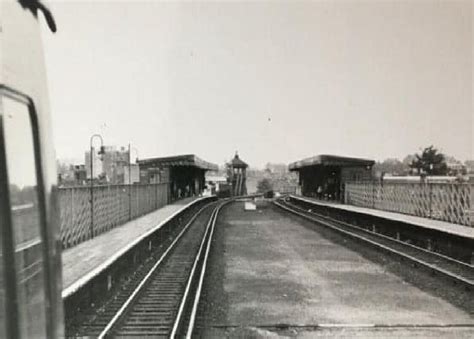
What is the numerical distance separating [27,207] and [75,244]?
42.6ft

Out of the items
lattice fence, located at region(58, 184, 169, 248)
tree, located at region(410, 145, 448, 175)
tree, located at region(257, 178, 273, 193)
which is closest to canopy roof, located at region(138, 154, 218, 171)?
lattice fence, located at region(58, 184, 169, 248)

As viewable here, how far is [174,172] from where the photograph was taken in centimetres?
4353

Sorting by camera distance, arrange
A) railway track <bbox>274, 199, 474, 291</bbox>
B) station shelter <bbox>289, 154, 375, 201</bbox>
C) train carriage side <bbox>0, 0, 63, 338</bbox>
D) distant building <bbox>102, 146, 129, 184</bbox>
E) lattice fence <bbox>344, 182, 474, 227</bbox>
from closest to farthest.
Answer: train carriage side <bbox>0, 0, 63, 338</bbox> → railway track <bbox>274, 199, 474, 291</bbox> → lattice fence <bbox>344, 182, 474, 227</bbox> → station shelter <bbox>289, 154, 375, 201</bbox> → distant building <bbox>102, 146, 129, 184</bbox>

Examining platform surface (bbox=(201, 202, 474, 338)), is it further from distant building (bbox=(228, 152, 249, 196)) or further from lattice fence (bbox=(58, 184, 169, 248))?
distant building (bbox=(228, 152, 249, 196))

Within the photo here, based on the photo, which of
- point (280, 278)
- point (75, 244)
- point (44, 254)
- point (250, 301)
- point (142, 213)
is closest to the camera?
point (44, 254)

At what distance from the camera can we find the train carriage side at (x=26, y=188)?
1979 mm

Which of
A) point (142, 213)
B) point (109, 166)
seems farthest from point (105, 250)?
point (109, 166)

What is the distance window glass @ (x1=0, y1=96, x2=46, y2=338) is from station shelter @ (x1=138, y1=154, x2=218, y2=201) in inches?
1343

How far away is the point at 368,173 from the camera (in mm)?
39844

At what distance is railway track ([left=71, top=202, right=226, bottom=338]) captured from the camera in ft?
25.5

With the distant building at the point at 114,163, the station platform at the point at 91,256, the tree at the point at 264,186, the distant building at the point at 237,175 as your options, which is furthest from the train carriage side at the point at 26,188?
the tree at the point at 264,186

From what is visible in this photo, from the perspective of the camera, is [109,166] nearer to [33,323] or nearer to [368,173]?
[368,173]

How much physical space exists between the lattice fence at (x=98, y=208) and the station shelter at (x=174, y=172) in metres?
9.38

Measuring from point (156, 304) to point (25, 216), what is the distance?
7686 millimetres
